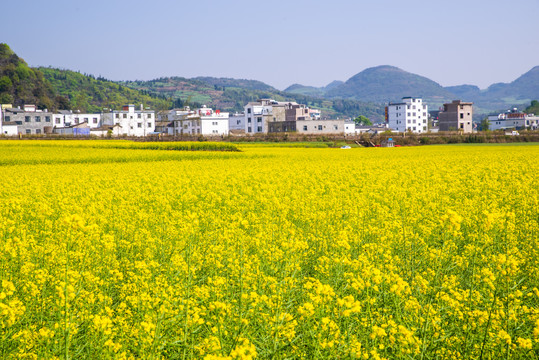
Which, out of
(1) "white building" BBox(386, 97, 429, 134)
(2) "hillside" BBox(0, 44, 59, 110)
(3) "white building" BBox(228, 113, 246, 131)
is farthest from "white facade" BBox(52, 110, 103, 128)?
(1) "white building" BBox(386, 97, 429, 134)

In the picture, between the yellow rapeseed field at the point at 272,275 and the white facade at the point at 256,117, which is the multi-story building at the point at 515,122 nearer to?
the white facade at the point at 256,117

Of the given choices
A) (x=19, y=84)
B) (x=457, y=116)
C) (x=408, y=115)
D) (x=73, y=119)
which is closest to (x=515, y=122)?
(x=408, y=115)

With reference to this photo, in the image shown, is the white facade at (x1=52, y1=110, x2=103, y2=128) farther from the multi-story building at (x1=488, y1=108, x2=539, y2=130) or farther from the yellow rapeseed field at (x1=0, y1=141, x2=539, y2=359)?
the multi-story building at (x1=488, y1=108, x2=539, y2=130)

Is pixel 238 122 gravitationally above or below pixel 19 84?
below

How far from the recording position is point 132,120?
12812 cm

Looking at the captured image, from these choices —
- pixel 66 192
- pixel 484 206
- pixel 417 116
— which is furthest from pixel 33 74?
pixel 484 206

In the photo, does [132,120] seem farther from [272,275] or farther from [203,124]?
[272,275]

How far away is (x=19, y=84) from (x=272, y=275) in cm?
15680

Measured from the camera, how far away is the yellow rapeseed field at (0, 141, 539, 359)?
4840 millimetres

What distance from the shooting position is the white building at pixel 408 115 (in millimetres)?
167000

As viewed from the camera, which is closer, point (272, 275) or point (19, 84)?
point (272, 275)

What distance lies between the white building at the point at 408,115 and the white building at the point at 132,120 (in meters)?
86.7

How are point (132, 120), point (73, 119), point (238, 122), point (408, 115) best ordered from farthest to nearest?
point (408, 115) → point (238, 122) → point (132, 120) → point (73, 119)

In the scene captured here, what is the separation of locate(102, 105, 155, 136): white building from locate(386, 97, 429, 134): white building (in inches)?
3415
